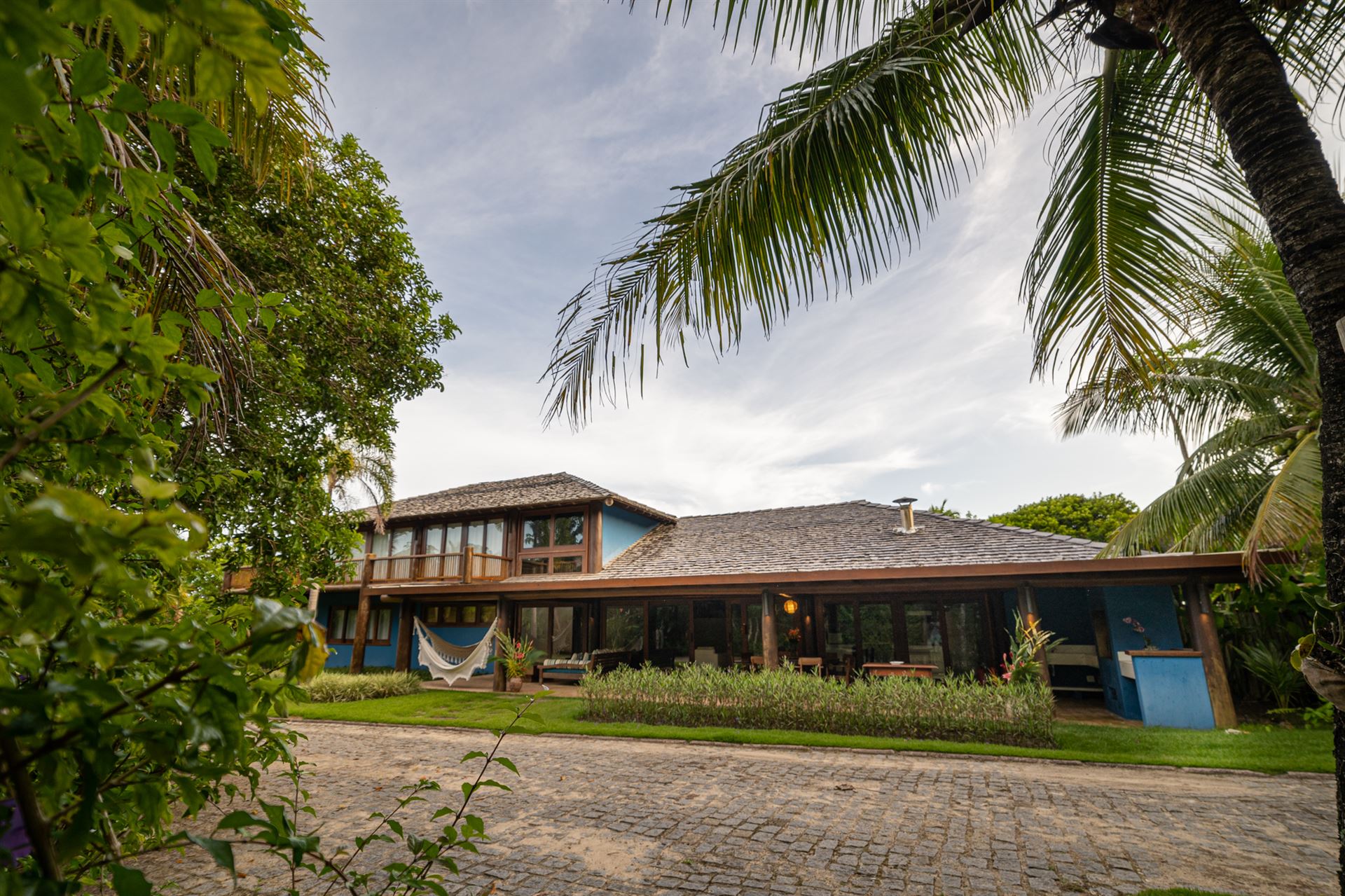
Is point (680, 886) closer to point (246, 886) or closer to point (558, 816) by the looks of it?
point (558, 816)

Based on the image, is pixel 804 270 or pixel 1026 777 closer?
pixel 804 270

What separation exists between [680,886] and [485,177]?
792 cm

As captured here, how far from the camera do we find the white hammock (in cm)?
1409

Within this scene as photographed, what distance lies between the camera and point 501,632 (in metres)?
14.6

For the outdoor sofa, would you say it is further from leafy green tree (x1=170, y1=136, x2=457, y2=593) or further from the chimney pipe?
leafy green tree (x1=170, y1=136, x2=457, y2=593)

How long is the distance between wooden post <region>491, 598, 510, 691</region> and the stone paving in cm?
680

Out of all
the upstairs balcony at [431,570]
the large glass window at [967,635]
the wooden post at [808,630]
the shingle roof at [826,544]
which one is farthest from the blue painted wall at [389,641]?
the large glass window at [967,635]

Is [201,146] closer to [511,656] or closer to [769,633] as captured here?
[769,633]

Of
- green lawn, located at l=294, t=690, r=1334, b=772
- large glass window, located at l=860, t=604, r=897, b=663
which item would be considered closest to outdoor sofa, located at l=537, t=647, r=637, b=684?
green lawn, located at l=294, t=690, r=1334, b=772

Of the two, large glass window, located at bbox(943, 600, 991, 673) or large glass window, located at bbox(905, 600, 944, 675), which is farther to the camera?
large glass window, located at bbox(905, 600, 944, 675)

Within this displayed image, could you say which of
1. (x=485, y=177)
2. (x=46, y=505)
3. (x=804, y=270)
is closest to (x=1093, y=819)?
(x=804, y=270)

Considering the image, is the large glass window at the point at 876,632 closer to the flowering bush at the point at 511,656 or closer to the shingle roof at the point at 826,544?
the shingle roof at the point at 826,544

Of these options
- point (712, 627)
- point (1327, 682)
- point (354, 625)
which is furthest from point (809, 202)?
point (354, 625)

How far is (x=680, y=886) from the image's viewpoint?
3.73 metres
